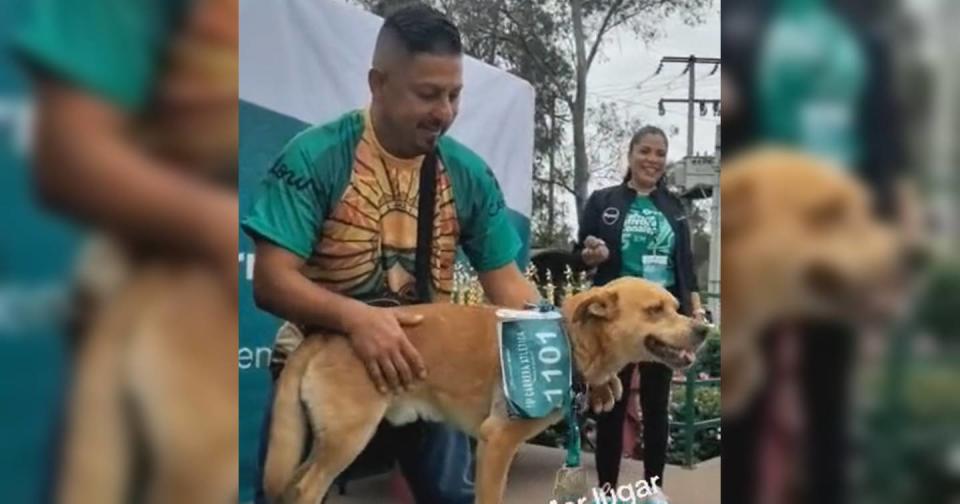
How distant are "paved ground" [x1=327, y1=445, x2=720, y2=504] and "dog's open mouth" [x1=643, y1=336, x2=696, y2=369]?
0.96 ft

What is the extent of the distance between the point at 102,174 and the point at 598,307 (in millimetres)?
1318

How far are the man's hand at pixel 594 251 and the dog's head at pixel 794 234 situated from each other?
1.12 feet

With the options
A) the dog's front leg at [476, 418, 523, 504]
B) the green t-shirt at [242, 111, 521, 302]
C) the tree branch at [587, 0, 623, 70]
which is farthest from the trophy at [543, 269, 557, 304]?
the tree branch at [587, 0, 623, 70]

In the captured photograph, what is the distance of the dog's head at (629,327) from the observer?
3.21m

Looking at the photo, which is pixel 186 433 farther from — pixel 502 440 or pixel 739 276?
pixel 739 276

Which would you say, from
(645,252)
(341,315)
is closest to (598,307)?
(645,252)

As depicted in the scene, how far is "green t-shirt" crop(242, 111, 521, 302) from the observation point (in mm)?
2955

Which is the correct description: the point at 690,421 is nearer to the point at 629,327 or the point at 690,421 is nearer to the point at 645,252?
the point at 629,327

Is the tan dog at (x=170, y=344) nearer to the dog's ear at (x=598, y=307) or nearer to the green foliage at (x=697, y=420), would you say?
the dog's ear at (x=598, y=307)

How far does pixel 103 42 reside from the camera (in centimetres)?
268

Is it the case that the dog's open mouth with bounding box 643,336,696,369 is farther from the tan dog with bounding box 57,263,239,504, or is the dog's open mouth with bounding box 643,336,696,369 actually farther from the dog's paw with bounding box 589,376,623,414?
the tan dog with bounding box 57,263,239,504

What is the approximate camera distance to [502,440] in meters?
3.12

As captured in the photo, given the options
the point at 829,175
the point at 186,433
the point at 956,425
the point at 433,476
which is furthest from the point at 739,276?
the point at 186,433

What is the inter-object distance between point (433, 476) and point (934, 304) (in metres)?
1.52
